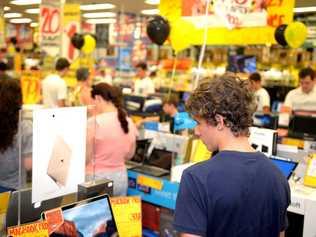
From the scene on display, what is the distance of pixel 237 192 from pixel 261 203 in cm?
12

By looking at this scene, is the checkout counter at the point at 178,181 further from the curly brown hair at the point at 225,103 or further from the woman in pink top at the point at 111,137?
the curly brown hair at the point at 225,103

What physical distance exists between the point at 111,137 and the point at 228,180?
1.88m

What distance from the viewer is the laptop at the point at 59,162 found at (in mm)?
1889

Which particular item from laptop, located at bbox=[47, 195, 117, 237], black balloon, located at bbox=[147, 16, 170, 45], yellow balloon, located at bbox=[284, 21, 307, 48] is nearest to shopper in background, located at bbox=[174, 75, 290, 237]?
laptop, located at bbox=[47, 195, 117, 237]

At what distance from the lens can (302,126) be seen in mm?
3812

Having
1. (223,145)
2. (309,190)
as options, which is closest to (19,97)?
(223,145)

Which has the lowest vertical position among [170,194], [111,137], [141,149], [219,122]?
[170,194]

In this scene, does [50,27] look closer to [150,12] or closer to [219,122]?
[150,12]

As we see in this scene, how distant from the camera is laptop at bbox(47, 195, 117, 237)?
1.75m

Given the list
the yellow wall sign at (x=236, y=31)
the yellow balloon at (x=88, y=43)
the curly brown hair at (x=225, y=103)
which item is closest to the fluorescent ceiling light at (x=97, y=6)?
the yellow balloon at (x=88, y=43)

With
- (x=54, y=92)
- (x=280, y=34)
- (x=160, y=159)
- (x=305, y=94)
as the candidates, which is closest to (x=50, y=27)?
(x=54, y=92)

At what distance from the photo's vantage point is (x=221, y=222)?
1.37m

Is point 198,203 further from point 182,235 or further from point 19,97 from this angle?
point 19,97

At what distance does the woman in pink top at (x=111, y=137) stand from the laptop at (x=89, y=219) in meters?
1.16
